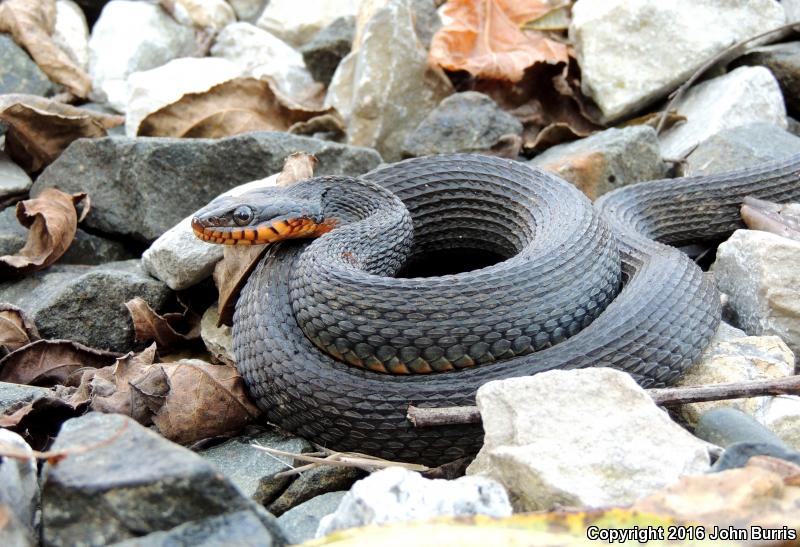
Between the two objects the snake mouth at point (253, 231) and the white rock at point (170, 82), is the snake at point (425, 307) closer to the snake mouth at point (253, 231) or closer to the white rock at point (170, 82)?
the snake mouth at point (253, 231)

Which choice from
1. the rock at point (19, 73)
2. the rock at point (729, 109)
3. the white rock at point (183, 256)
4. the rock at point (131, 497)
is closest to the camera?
the rock at point (131, 497)

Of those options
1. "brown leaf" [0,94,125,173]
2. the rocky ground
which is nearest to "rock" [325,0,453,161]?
the rocky ground

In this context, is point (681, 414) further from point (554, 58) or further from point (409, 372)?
point (554, 58)

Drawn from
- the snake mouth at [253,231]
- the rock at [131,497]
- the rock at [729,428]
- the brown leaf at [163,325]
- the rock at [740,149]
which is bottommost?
the brown leaf at [163,325]

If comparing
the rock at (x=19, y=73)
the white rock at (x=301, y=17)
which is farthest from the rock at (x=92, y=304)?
the white rock at (x=301, y=17)

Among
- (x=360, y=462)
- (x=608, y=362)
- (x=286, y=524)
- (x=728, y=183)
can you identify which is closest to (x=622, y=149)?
(x=728, y=183)

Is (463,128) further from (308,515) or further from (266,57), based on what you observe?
(308,515)
